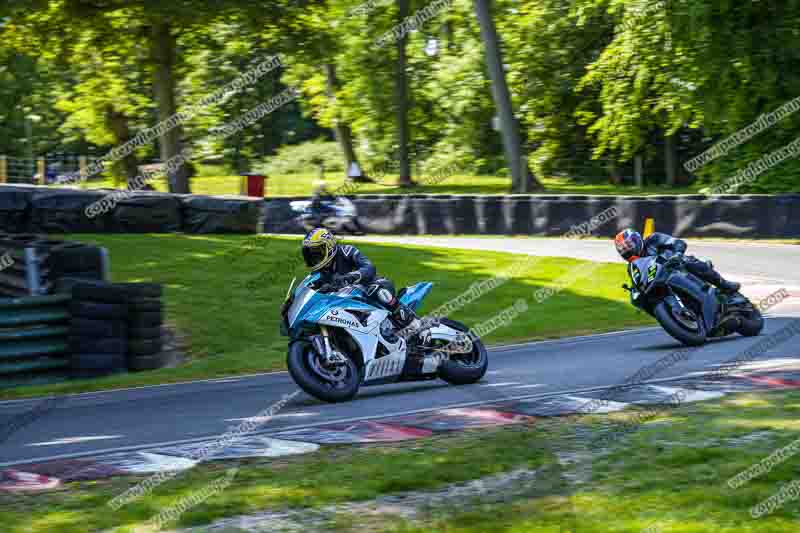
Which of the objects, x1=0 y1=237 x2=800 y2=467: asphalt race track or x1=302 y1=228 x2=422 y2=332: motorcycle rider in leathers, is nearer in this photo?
x1=0 y1=237 x2=800 y2=467: asphalt race track

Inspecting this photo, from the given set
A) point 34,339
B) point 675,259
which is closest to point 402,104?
point 675,259

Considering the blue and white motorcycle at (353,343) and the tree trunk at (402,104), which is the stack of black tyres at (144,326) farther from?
the tree trunk at (402,104)

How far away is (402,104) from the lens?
39.0m

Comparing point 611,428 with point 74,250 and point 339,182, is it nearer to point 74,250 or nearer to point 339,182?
point 74,250

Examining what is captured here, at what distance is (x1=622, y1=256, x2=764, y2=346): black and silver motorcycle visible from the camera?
1165cm

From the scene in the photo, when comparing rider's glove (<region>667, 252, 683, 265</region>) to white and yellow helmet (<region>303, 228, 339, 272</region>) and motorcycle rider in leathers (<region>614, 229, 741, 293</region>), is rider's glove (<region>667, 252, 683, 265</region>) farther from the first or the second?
white and yellow helmet (<region>303, 228, 339, 272</region>)

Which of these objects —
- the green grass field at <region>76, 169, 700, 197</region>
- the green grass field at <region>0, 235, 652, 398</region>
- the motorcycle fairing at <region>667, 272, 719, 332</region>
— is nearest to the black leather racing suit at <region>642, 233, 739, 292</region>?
the motorcycle fairing at <region>667, 272, 719, 332</region>

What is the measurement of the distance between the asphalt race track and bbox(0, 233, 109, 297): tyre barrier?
8.65 feet

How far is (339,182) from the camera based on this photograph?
46156mm

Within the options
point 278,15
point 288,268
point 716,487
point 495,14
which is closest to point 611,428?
point 716,487

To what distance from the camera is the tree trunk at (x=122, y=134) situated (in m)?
37.6

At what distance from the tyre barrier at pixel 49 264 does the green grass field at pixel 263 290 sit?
1.51 m

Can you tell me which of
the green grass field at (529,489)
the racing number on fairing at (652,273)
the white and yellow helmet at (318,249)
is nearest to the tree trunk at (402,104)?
the racing number on fairing at (652,273)

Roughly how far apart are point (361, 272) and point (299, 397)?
1.35 meters
